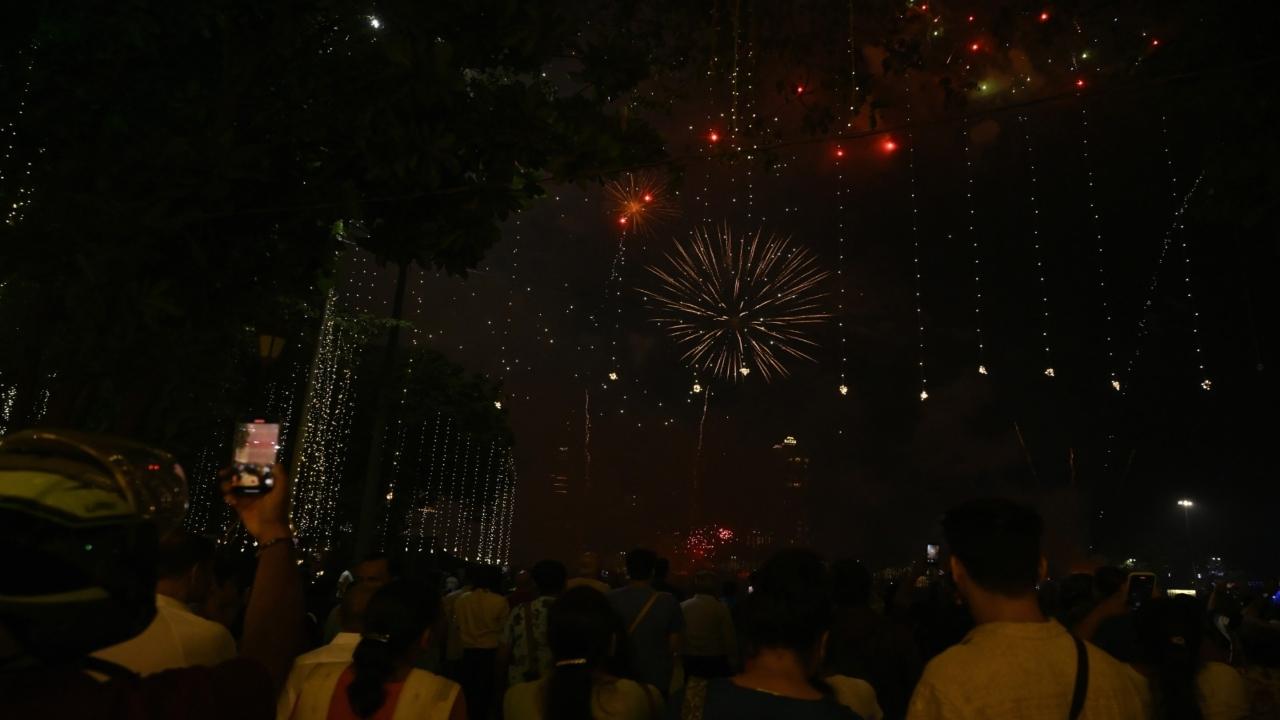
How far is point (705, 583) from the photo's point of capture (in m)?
8.79

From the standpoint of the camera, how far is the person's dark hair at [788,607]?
2.95 metres

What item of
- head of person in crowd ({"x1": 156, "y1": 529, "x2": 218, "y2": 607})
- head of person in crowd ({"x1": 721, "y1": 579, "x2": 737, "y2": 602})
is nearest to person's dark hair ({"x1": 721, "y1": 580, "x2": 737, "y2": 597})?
head of person in crowd ({"x1": 721, "y1": 579, "x2": 737, "y2": 602})

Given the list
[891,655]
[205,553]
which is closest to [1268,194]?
[891,655]

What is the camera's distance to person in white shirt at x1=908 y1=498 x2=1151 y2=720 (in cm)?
254

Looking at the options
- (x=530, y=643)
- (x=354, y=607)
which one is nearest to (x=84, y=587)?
(x=354, y=607)

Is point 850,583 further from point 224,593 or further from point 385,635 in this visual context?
point 224,593

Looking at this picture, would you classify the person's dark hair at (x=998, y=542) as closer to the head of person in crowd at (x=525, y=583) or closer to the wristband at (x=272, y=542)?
the wristband at (x=272, y=542)

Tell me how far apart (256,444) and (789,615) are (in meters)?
2.06

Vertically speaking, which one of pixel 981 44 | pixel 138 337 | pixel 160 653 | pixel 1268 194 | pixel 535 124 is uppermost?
pixel 981 44

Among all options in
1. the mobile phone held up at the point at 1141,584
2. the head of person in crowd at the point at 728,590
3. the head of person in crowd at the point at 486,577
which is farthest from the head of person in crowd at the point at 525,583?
the mobile phone held up at the point at 1141,584

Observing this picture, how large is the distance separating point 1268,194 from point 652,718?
9.88 m

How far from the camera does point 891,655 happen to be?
5.47 m

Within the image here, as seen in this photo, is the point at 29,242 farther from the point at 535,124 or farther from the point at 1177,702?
the point at 1177,702

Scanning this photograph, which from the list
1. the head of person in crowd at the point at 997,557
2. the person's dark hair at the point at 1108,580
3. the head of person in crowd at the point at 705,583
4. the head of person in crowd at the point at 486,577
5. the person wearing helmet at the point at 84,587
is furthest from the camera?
the head of person in crowd at the point at 486,577
